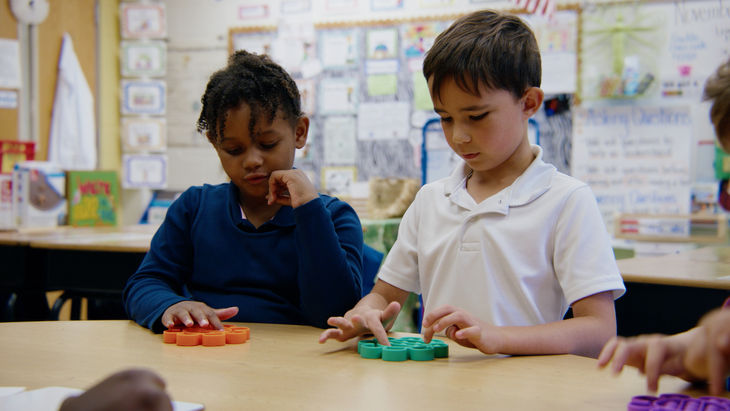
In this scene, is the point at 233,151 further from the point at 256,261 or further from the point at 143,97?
the point at 143,97

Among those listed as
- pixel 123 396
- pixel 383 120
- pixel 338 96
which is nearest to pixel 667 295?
pixel 123 396

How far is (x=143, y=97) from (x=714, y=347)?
4.93 m

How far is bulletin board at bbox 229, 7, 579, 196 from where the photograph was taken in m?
4.48

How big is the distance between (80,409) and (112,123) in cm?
492

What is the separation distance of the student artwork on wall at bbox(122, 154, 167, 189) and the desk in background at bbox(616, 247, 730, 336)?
3714mm

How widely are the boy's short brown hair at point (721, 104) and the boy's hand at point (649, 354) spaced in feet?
0.71

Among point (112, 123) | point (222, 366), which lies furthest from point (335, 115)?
point (222, 366)

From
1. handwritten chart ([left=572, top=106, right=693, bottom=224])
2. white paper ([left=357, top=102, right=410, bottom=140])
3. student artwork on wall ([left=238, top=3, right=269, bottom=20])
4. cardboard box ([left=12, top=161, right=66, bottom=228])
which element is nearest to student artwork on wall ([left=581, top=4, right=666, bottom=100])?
handwritten chart ([left=572, top=106, right=693, bottom=224])

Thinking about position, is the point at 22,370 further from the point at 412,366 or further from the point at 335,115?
the point at 335,115

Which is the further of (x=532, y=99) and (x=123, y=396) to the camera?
(x=532, y=99)

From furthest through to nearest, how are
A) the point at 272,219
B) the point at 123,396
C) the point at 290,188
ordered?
the point at 272,219
the point at 290,188
the point at 123,396

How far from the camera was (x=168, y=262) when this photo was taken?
1355 mm

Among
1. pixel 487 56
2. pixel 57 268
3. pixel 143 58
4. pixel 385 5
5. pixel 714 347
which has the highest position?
pixel 385 5

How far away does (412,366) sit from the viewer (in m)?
0.88
